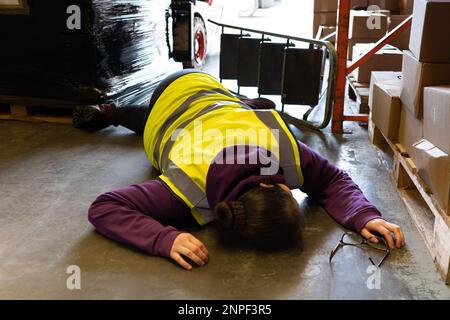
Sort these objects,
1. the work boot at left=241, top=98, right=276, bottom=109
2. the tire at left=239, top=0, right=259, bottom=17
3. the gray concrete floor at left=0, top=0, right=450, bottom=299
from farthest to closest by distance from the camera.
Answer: the tire at left=239, top=0, right=259, bottom=17 < the work boot at left=241, top=98, right=276, bottom=109 < the gray concrete floor at left=0, top=0, right=450, bottom=299

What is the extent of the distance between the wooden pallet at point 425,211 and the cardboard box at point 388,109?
0.08m

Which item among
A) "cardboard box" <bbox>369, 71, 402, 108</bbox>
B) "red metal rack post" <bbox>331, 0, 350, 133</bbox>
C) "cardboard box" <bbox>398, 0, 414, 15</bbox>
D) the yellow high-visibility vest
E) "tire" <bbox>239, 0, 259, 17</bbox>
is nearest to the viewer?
the yellow high-visibility vest

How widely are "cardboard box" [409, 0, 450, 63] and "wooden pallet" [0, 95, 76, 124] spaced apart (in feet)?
8.89

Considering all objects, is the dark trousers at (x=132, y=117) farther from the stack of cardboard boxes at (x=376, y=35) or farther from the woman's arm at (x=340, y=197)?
the stack of cardboard boxes at (x=376, y=35)

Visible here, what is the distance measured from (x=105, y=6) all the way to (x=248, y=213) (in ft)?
8.75

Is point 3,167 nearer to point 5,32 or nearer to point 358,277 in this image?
point 5,32

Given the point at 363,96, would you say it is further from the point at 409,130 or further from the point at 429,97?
the point at 429,97

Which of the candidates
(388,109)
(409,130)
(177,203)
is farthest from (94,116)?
(409,130)

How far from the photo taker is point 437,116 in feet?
6.97

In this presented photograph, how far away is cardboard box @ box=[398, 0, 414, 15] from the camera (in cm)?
607

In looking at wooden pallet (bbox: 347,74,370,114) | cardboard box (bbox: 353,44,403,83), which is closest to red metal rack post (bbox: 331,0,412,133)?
wooden pallet (bbox: 347,74,370,114)

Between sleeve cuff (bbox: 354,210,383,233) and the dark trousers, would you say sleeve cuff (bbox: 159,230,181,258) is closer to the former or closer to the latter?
sleeve cuff (bbox: 354,210,383,233)

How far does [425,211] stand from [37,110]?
3.27 metres
